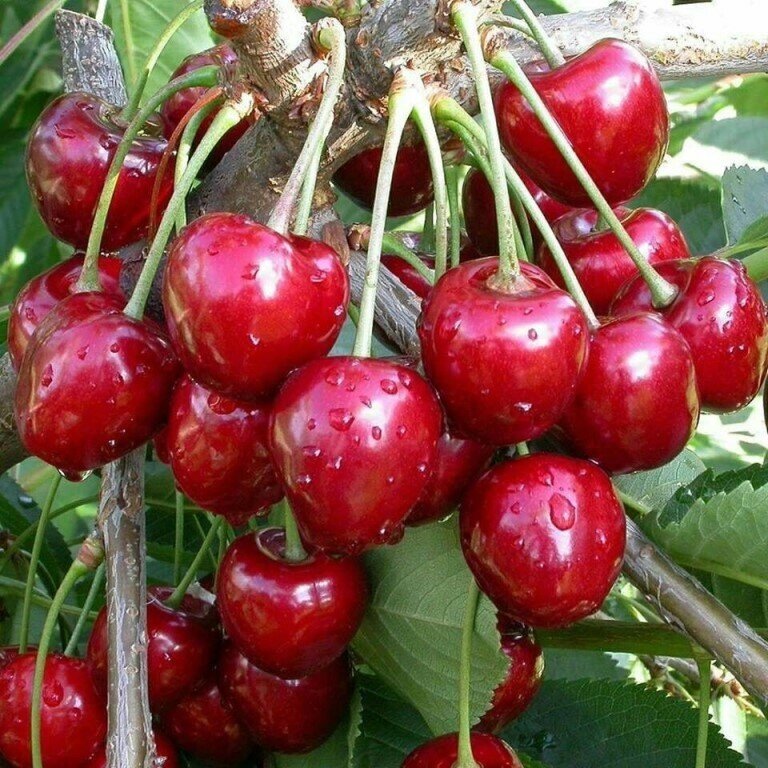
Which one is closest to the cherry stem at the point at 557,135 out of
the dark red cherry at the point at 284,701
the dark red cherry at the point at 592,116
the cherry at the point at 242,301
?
the dark red cherry at the point at 592,116

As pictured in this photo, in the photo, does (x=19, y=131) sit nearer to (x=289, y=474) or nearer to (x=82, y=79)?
(x=82, y=79)

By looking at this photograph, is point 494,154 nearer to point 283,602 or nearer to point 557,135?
point 557,135

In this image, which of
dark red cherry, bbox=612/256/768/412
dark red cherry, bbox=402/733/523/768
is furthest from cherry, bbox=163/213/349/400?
dark red cherry, bbox=402/733/523/768

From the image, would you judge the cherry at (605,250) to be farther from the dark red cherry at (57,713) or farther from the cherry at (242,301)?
the dark red cherry at (57,713)

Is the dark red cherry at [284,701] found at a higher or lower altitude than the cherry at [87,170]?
lower

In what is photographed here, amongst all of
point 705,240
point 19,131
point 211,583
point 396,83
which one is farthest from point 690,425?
point 19,131

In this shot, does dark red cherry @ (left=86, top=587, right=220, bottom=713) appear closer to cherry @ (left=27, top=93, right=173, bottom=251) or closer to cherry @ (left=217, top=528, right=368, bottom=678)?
cherry @ (left=217, top=528, right=368, bottom=678)
